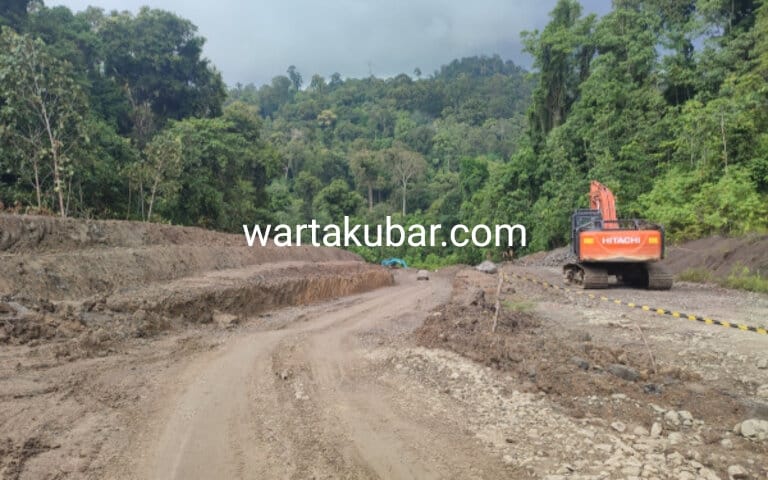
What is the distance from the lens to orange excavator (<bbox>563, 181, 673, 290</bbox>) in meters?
14.0

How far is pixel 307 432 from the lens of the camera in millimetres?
4961

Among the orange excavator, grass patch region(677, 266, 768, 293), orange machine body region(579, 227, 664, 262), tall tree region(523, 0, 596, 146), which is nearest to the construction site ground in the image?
grass patch region(677, 266, 768, 293)

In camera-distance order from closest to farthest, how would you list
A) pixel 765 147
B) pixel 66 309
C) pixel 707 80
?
pixel 66 309 < pixel 765 147 < pixel 707 80

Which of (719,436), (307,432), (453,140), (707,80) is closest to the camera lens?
(719,436)

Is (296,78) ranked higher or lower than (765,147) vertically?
higher

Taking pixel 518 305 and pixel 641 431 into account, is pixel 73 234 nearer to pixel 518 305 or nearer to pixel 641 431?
pixel 518 305

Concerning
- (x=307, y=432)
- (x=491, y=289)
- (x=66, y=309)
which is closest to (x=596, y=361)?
(x=307, y=432)

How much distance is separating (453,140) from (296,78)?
6855cm

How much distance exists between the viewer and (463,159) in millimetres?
52594

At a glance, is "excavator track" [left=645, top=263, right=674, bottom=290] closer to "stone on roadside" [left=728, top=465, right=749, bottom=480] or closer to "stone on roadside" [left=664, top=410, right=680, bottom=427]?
"stone on roadside" [left=664, top=410, right=680, bottom=427]

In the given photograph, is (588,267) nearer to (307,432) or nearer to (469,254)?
(307,432)

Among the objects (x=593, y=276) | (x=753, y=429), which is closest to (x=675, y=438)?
(x=753, y=429)

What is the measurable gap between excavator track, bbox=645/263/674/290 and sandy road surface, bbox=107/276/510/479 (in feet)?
33.3

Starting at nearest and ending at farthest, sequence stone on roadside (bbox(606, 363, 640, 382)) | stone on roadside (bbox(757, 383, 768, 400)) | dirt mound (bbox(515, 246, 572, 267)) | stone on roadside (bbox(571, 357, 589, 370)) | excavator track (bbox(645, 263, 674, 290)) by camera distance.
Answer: stone on roadside (bbox(757, 383, 768, 400))
stone on roadside (bbox(606, 363, 640, 382))
stone on roadside (bbox(571, 357, 589, 370))
excavator track (bbox(645, 263, 674, 290))
dirt mound (bbox(515, 246, 572, 267))
